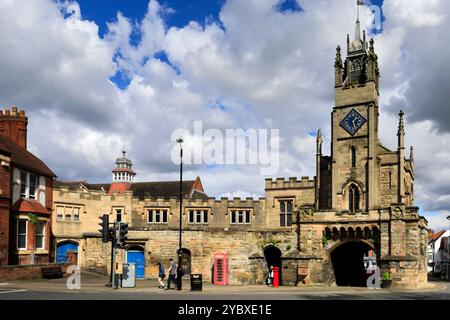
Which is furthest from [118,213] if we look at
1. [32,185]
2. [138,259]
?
[32,185]

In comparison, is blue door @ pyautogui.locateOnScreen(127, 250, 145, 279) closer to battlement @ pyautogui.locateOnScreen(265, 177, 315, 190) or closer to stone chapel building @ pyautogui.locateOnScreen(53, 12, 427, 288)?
stone chapel building @ pyautogui.locateOnScreen(53, 12, 427, 288)

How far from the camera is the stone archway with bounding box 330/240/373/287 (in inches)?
1474

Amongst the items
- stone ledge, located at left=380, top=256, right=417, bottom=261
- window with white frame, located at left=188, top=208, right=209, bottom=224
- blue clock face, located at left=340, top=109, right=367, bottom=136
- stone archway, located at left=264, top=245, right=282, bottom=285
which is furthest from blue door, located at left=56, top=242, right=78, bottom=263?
stone ledge, located at left=380, top=256, right=417, bottom=261

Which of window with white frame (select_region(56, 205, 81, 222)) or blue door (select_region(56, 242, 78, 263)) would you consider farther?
window with white frame (select_region(56, 205, 81, 222))

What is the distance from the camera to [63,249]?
41344 mm

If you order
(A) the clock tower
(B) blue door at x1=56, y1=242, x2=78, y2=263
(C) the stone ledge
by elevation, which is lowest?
(B) blue door at x1=56, y1=242, x2=78, y2=263

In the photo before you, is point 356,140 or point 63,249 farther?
point 63,249

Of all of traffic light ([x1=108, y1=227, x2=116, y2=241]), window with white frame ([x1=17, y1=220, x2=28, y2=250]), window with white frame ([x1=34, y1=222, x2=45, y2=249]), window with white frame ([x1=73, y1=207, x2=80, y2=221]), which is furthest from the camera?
window with white frame ([x1=73, y1=207, x2=80, y2=221])

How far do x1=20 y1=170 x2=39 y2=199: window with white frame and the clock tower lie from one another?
22927mm

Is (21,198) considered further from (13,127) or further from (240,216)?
(240,216)

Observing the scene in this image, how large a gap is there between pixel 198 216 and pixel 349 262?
15.0 metres
